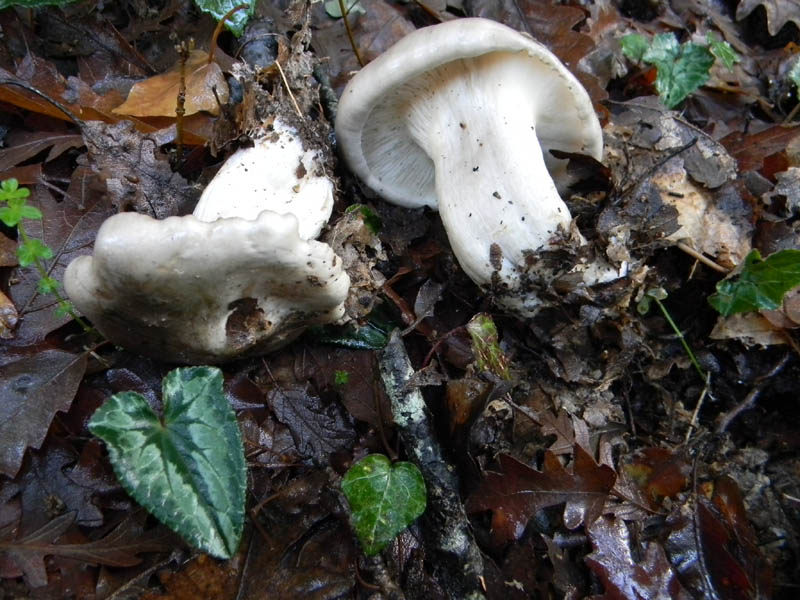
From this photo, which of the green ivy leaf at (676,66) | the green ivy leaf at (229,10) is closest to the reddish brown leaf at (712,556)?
the green ivy leaf at (676,66)

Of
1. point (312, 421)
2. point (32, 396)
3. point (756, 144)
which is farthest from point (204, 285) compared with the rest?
point (756, 144)

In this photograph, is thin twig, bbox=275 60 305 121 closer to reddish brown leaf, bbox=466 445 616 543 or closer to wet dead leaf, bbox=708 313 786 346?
reddish brown leaf, bbox=466 445 616 543

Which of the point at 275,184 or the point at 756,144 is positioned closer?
the point at 275,184

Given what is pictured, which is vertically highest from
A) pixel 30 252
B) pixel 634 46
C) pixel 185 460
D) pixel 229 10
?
pixel 229 10

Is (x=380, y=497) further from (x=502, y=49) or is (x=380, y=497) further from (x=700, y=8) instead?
(x=700, y=8)

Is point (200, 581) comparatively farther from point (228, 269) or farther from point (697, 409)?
point (697, 409)

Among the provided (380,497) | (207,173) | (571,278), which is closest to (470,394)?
(380,497)
